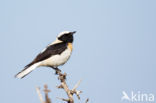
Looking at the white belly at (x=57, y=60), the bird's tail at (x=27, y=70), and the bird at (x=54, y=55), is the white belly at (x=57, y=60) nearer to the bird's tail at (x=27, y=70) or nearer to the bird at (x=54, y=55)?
the bird at (x=54, y=55)

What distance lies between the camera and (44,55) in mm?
8172

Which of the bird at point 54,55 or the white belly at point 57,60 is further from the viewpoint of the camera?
the white belly at point 57,60

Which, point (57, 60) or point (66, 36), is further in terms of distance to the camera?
point (66, 36)

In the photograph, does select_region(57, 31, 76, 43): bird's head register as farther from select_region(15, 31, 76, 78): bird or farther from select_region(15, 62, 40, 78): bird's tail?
select_region(15, 62, 40, 78): bird's tail

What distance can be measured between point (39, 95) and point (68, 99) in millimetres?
1047

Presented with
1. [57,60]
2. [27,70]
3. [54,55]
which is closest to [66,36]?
[54,55]

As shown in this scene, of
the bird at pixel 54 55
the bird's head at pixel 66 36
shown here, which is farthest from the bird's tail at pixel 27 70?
the bird's head at pixel 66 36

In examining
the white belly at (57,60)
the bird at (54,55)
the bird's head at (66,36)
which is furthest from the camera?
the bird's head at (66,36)

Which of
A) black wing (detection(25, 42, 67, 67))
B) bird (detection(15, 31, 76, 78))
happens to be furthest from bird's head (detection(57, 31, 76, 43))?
black wing (detection(25, 42, 67, 67))

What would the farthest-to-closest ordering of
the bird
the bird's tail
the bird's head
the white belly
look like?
the bird's head → the white belly → the bird → the bird's tail

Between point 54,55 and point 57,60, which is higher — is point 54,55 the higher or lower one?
the higher one

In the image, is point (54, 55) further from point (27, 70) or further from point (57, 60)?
point (27, 70)

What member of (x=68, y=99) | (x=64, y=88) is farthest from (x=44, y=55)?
(x=68, y=99)

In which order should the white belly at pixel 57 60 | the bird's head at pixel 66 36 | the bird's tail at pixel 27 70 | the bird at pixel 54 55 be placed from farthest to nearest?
the bird's head at pixel 66 36, the white belly at pixel 57 60, the bird at pixel 54 55, the bird's tail at pixel 27 70
